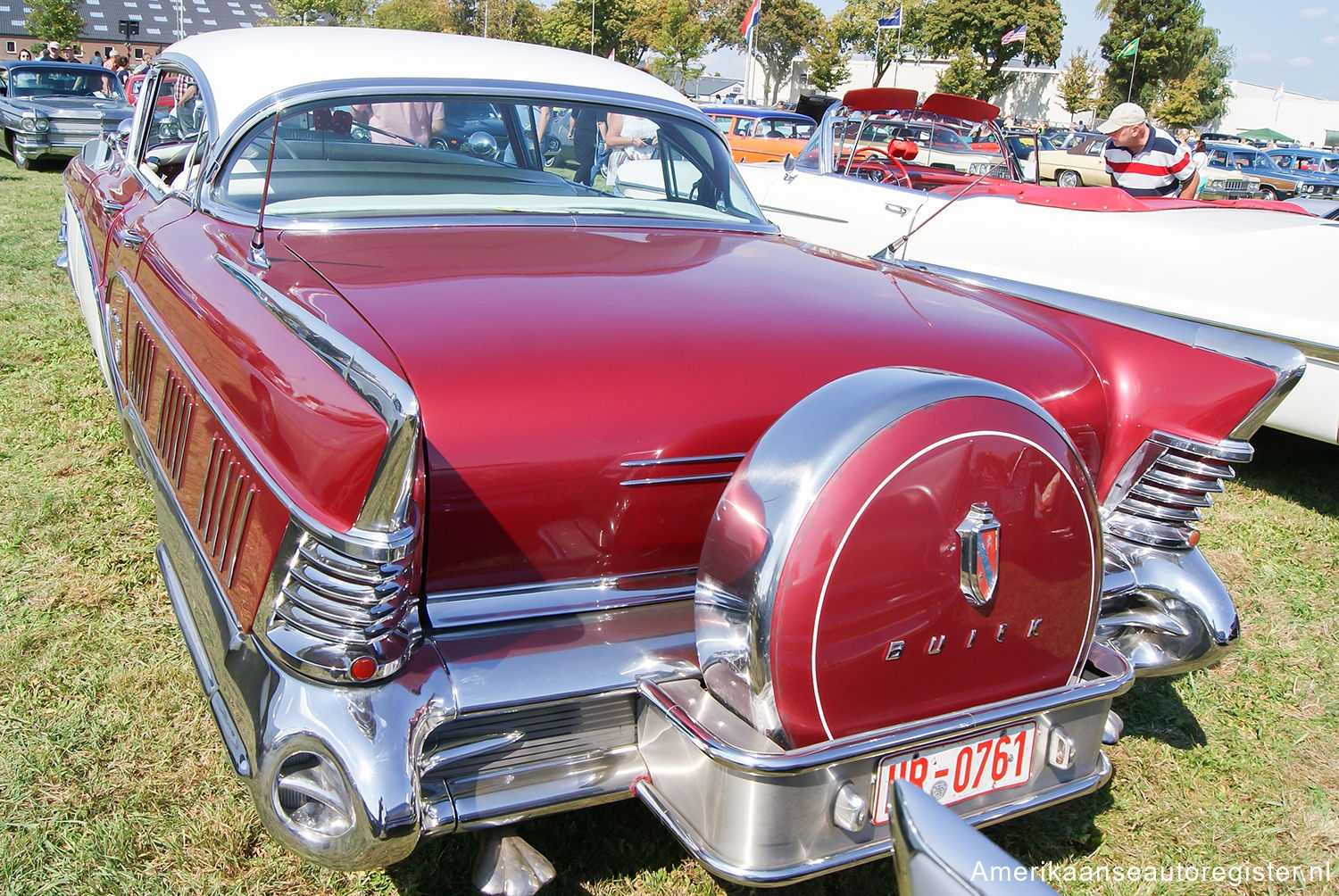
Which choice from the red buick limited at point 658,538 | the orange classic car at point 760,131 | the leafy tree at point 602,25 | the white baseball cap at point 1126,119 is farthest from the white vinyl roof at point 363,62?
the leafy tree at point 602,25

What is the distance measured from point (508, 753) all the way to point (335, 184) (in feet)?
5.33

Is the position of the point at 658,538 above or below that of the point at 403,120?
below

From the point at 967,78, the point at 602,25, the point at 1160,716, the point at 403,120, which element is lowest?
the point at 1160,716

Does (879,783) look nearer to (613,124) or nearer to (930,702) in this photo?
(930,702)

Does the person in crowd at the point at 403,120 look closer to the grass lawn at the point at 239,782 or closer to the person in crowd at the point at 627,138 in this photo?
the person in crowd at the point at 627,138

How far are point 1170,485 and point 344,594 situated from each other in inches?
66.7

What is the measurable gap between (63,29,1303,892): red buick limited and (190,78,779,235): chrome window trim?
18 cm

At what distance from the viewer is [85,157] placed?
4496 mm

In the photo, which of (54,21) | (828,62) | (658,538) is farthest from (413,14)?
(658,538)

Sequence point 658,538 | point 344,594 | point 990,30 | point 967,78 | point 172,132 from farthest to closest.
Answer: point 990,30
point 967,78
point 172,132
point 658,538
point 344,594

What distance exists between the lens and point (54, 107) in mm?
11875

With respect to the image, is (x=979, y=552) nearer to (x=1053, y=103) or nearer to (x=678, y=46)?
(x=678, y=46)

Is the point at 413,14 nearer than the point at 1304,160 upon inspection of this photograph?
No

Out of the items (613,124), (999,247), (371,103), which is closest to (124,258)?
(371,103)
